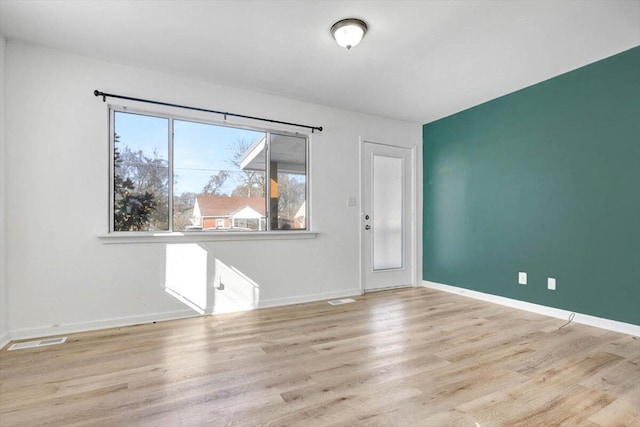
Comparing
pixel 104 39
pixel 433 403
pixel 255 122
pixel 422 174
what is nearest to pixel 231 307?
pixel 255 122

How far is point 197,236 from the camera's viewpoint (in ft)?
11.0

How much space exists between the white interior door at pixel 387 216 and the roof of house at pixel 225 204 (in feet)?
4.86

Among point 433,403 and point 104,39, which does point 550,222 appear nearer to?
point 433,403

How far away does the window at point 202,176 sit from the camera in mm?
3137

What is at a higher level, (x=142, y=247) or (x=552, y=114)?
(x=552, y=114)

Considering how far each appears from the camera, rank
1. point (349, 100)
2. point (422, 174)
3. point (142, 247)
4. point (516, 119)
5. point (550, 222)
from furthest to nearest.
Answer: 1. point (422, 174)
2. point (349, 100)
3. point (516, 119)
4. point (550, 222)
5. point (142, 247)

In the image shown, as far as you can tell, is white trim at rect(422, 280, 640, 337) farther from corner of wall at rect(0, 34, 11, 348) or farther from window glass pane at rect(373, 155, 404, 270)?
corner of wall at rect(0, 34, 11, 348)

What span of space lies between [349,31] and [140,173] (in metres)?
2.37

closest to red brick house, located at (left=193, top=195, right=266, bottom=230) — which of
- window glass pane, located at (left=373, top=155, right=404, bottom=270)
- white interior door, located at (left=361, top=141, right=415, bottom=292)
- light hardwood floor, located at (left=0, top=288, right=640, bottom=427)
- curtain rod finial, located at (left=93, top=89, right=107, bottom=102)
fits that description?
light hardwood floor, located at (left=0, top=288, right=640, bottom=427)

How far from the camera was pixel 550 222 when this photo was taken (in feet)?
11.0

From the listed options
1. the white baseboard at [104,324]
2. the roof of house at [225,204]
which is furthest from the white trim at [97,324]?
the roof of house at [225,204]

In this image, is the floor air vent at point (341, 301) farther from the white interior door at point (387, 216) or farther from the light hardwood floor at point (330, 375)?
the light hardwood floor at point (330, 375)

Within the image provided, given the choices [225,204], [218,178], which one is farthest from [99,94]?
[225,204]

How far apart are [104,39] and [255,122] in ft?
5.04
